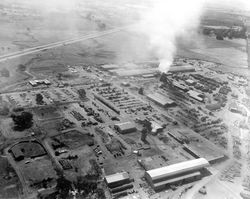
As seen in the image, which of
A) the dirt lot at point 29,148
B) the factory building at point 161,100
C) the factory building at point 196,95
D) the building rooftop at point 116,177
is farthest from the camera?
the factory building at point 196,95

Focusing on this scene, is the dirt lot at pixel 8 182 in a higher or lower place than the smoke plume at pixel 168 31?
lower

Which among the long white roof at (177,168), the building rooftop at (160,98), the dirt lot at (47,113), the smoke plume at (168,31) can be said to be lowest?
the long white roof at (177,168)

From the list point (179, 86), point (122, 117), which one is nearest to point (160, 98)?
point (179, 86)

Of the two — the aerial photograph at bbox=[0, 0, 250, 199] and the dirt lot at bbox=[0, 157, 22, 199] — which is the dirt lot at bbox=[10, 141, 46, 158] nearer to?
the aerial photograph at bbox=[0, 0, 250, 199]

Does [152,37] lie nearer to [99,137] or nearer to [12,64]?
[12,64]

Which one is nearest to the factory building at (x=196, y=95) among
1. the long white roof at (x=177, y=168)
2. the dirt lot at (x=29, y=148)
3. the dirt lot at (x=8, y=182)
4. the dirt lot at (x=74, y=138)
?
the long white roof at (x=177, y=168)

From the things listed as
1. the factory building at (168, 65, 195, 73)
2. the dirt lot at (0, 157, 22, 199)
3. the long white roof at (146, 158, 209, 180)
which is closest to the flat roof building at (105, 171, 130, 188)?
the long white roof at (146, 158, 209, 180)

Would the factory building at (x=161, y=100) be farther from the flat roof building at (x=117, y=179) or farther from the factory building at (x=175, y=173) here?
the flat roof building at (x=117, y=179)
